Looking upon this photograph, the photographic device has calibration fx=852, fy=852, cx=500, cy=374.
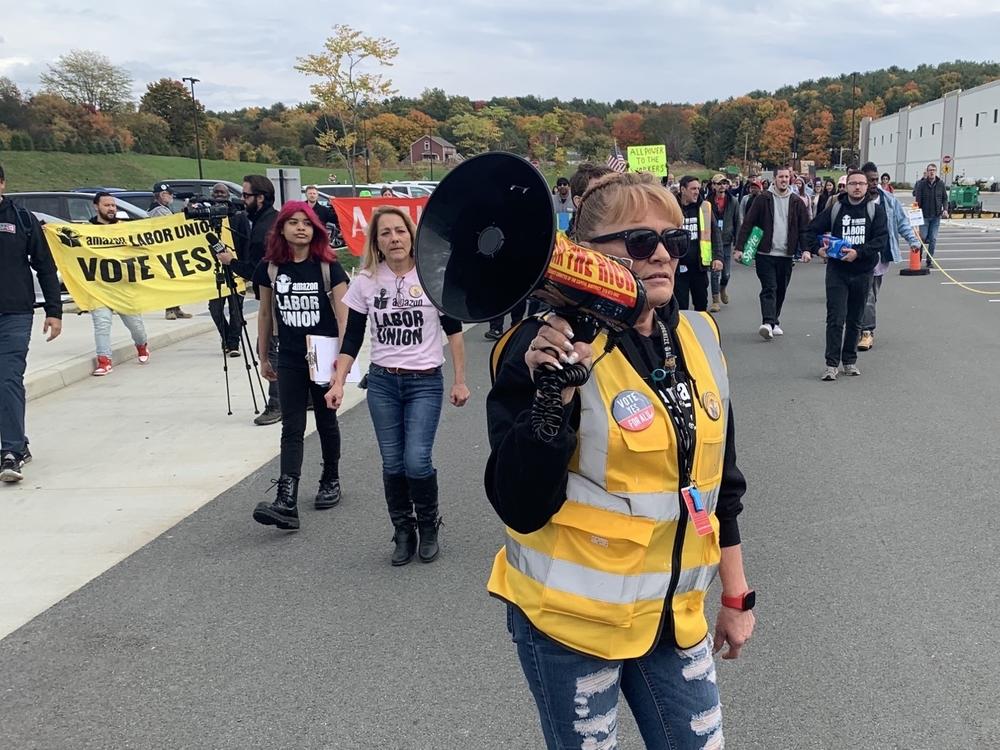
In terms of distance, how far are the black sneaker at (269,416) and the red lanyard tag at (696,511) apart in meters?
5.86

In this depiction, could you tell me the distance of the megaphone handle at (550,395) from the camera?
145 cm

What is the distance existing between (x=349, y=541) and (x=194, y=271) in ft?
22.1

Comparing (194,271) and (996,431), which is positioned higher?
(194,271)

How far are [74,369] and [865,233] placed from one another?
809cm

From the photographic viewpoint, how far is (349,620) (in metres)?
3.80

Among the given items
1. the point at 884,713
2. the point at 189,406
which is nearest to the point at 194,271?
the point at 189,406

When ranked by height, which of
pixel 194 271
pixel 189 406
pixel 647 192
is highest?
pixel 647 192

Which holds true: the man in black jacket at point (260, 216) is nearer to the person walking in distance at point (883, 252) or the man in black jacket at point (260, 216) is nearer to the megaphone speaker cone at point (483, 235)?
the megaphone speaker cone at point (483, 235)

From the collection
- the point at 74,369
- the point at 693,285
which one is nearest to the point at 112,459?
the point at 74,369

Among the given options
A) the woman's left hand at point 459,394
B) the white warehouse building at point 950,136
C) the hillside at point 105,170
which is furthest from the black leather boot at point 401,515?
the white warehouse building at point 950,136

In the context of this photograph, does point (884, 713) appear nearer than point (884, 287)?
Yes

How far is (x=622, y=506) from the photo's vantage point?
1.69 meters

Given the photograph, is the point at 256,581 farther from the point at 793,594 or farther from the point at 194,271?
the point at 194,271

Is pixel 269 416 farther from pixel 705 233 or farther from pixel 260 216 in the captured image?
pixel 705 233
